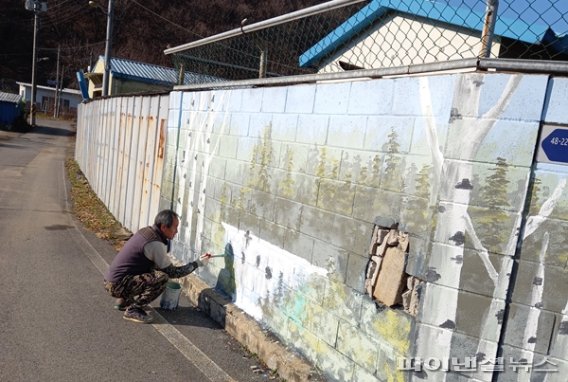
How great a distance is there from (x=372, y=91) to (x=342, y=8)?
2.73ft

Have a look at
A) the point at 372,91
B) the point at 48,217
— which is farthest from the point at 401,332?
the point at 48,217

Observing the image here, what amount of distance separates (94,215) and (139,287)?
18.6 feet

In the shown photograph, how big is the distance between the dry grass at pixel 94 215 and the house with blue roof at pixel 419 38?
4.72m

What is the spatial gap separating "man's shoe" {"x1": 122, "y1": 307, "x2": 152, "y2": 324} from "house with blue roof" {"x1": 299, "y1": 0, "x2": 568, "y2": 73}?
2.84m

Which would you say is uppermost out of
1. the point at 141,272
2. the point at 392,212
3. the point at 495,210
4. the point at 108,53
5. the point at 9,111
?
the point at 108,53

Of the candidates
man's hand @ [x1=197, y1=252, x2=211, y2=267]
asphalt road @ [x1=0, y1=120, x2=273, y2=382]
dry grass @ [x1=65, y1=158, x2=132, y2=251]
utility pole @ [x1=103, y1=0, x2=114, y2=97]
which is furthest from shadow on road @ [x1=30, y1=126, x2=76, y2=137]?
man's hand @ [x1=197, y1=252, x2=211, y2=267]

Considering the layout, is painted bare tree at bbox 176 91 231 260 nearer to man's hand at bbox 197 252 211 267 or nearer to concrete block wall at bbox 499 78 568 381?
man's hand at bbox 197 252 211 267

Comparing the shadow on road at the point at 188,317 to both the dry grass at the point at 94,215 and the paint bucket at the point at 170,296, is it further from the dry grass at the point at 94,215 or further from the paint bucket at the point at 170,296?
the dry grass at the point at 94,215

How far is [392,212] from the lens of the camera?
3000 mm

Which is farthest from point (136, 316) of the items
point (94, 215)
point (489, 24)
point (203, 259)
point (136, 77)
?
point (136, 77)

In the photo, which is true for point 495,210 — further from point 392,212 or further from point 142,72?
point 142,72

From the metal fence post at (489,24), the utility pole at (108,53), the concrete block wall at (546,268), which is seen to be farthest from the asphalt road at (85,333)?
the utility pole at (108,53)

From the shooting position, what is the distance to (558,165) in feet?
7.98

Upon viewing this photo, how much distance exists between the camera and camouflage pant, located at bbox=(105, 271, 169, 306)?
15.6 feet
